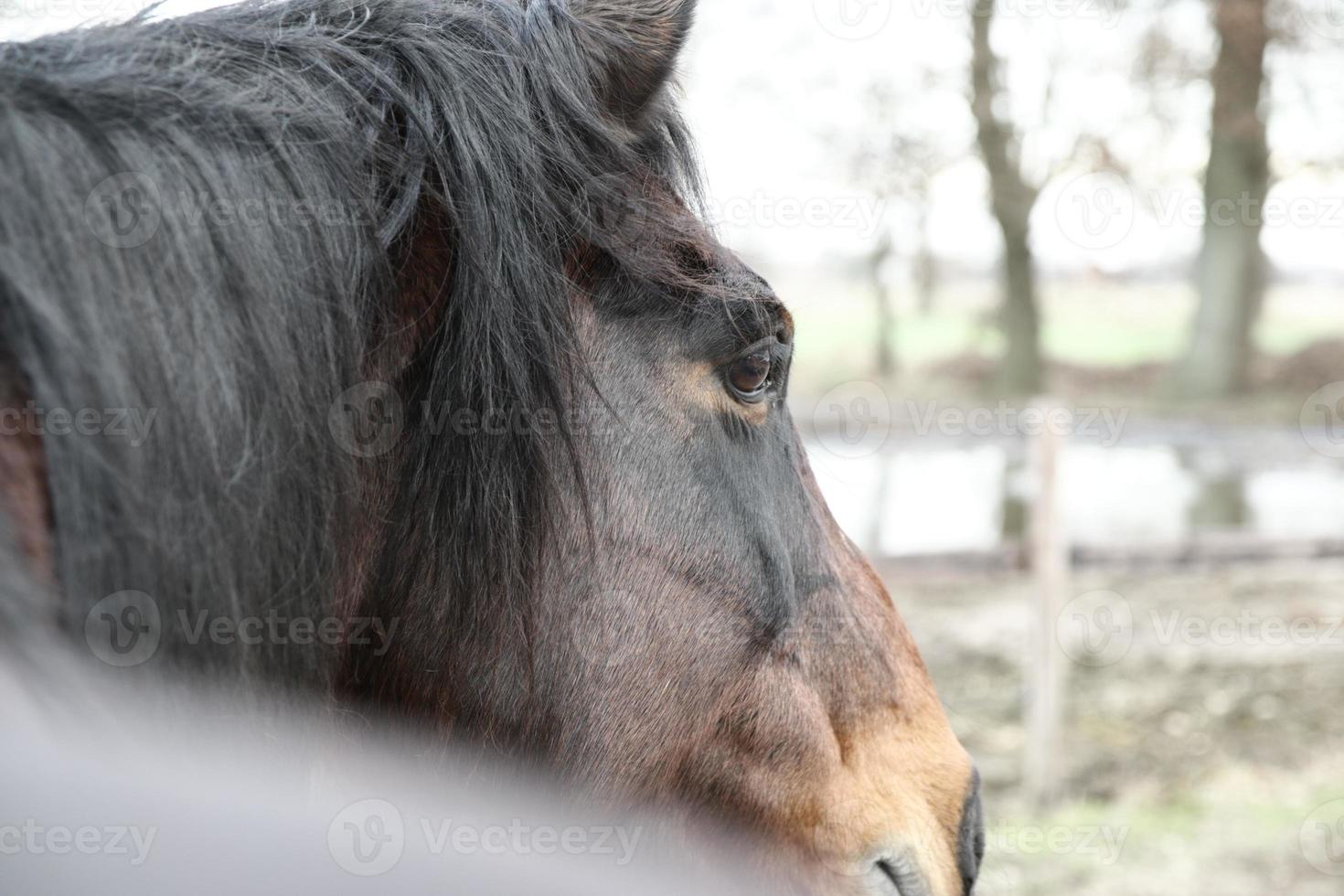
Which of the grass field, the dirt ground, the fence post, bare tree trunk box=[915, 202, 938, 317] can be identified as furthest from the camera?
the grass field

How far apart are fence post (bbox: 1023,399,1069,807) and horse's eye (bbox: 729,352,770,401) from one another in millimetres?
4058

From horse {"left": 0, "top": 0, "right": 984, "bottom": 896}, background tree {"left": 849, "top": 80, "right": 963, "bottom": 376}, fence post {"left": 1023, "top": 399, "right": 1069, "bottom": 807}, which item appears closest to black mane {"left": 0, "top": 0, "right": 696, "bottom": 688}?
horse {"left": 0, "top": 0, "right": 984, "bottom": 896}

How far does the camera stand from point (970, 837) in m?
1.86

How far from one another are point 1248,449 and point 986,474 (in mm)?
2330

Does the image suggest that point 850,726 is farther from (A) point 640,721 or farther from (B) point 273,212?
(B) point 273,212

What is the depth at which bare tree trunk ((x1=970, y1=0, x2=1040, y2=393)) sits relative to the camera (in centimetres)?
949

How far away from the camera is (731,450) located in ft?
5.22

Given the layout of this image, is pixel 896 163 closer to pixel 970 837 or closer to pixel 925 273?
pixel 925 273

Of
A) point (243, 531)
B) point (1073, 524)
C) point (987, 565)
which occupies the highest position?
point (243, 531)

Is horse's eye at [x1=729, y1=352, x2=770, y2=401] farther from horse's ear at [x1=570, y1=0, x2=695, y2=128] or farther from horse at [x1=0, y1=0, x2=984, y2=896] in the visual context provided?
horse's ear at [x1=570, y1=0, x2=695, y2=128]

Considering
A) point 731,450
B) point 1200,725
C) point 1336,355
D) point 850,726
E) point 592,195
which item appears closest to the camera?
point 592,195

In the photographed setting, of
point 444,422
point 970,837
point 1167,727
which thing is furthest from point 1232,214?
point 444,422

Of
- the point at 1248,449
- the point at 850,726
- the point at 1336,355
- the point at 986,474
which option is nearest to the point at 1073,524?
the point at 986,474

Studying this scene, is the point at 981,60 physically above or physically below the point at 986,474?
above
